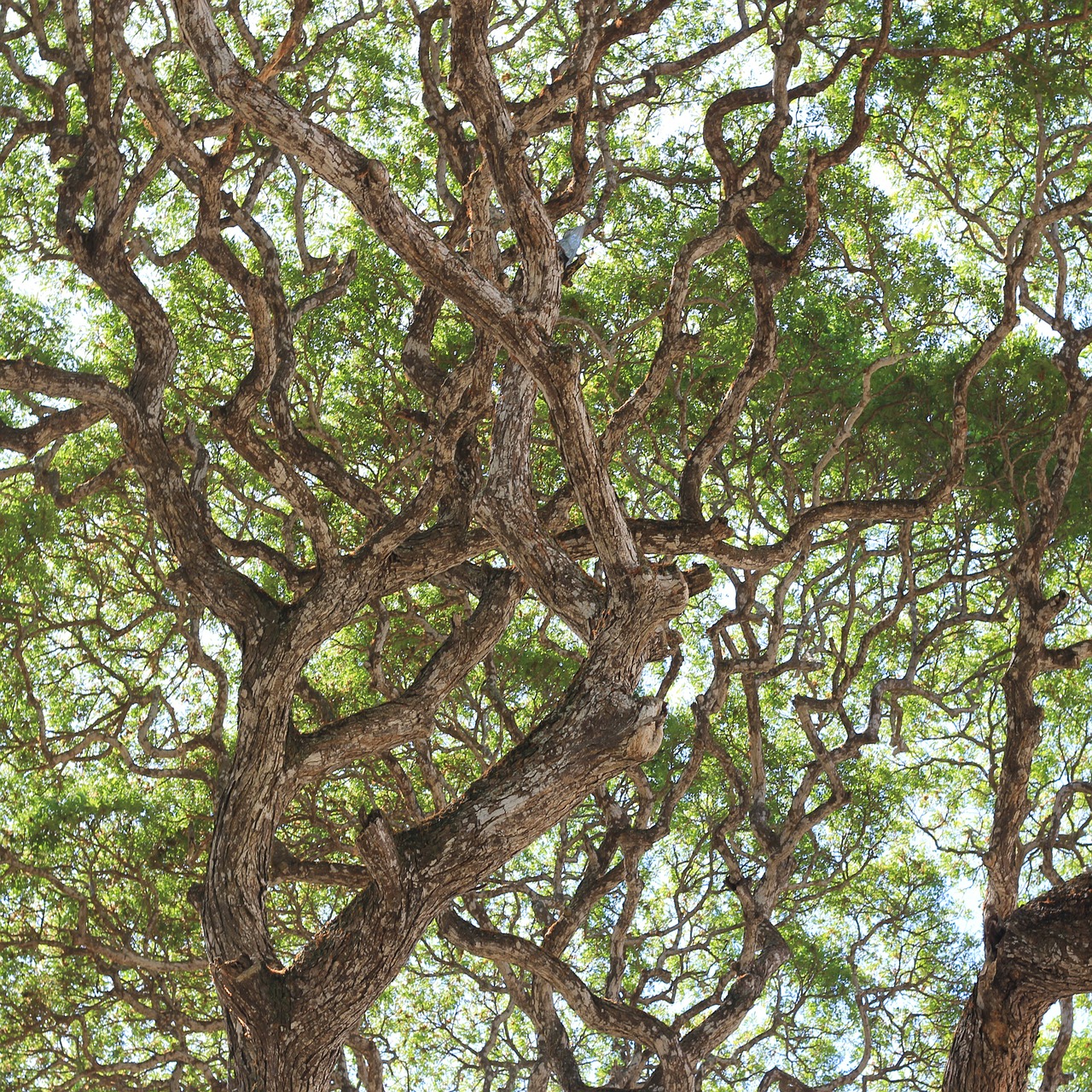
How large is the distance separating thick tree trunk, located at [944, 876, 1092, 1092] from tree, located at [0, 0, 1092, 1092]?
0.07 ft

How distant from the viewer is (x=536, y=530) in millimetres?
6023

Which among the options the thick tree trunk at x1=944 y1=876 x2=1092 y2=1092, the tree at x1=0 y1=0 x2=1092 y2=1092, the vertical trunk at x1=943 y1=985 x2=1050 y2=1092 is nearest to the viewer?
the thick tree trunk at x1=944 y1=876 x2=1092 y2=1092

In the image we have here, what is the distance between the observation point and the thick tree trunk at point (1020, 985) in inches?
186

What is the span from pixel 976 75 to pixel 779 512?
4.31 meters

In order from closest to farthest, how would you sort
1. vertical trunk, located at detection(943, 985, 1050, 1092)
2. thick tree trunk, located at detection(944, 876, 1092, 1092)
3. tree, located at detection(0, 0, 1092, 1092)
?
thick tree trunk, located at detection(944, 876, 1092, 1092) → vertical trunk, located at detection(943, 985, 1050, 1092) → tree, located at detection(0, 0, 1092, 1092)

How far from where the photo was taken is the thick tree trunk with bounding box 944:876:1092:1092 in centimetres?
473

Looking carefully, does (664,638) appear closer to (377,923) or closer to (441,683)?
(441,683)

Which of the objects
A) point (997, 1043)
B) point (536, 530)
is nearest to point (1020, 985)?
point (997, 1043)

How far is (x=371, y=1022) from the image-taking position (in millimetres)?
15180

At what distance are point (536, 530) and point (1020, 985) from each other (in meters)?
2.68

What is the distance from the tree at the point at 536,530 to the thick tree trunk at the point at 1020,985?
0.02 meters

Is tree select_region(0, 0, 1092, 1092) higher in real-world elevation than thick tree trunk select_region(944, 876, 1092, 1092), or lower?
higher

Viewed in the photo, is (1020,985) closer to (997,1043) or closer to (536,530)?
(997,1043)

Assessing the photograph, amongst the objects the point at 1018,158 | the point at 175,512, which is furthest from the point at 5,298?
the point at 1018,158
